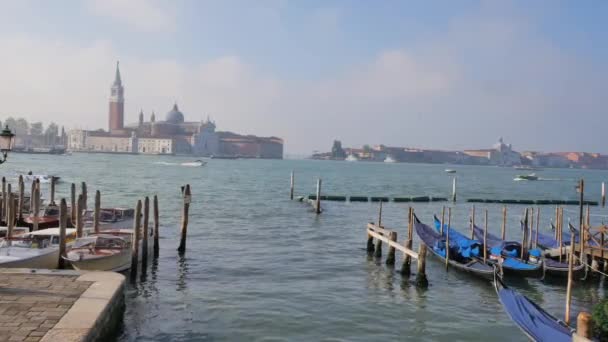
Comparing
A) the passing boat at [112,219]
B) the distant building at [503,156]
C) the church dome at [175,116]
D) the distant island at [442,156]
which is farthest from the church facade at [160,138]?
the passing boat at [112,219]

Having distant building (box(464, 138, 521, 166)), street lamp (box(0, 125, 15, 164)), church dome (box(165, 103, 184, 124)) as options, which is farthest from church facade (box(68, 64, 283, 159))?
street lamp (box(0, 125, 15, 164))

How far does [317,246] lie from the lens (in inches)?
680

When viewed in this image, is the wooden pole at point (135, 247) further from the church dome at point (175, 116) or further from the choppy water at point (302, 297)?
the church dome at point (175, 116)

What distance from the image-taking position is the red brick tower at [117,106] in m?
155

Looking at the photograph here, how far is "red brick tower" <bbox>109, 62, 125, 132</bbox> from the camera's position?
509ft

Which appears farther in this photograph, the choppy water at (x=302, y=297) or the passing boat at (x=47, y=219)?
the passing boat at (x=47, y=219)

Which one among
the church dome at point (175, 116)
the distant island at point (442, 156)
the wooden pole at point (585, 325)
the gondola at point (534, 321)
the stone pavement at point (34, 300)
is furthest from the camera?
the distant island at point (442, 156)

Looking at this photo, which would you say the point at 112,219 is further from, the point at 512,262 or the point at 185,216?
the point at 512,262

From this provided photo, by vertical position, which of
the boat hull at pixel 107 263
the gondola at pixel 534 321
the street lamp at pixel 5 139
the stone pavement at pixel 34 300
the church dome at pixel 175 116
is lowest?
the boat hull at pixel 107 263

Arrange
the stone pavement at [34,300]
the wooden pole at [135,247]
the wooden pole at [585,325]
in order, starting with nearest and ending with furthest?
the wooden pole at [585,325]
the stone pavement at [34,300]
the wooden pole at [135,247]

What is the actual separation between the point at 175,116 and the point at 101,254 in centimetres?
15623

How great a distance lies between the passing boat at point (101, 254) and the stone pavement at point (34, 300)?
97.4 inches

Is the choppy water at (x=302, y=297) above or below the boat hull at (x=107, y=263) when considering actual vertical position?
below

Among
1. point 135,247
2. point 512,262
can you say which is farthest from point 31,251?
point 512,262
